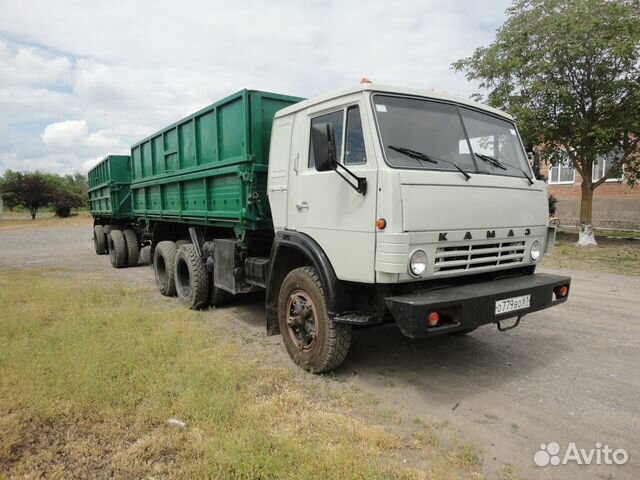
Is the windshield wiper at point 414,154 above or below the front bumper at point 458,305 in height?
above

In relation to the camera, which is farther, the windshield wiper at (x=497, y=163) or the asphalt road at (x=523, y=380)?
the windshield wiper at (x=497, y=163)

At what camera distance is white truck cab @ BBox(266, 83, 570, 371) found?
316 centimetres

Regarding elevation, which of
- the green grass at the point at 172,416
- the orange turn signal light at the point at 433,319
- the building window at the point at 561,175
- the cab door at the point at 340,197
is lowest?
the green grass at the point at 172,416

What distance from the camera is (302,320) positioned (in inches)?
155

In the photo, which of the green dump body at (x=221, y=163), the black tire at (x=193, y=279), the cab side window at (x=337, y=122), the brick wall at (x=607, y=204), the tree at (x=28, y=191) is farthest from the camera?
the tree at (x=28, y=191)

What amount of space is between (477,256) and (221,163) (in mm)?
3078

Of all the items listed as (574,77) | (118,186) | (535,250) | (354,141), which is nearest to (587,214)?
(574,77)

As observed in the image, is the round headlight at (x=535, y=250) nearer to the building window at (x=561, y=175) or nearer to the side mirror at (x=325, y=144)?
the side mirror at (x=325, y=144)

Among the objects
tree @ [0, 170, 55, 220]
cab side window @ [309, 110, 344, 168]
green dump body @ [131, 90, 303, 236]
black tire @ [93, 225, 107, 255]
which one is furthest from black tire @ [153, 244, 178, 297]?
tree @ [0, 170, 55, 220]

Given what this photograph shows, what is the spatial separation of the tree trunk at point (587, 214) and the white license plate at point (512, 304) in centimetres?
1153

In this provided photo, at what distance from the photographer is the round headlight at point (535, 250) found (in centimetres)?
405

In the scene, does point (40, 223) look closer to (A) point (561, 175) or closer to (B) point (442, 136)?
(A) point (561, 175)

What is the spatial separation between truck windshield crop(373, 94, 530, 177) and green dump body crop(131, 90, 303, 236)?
172 cm

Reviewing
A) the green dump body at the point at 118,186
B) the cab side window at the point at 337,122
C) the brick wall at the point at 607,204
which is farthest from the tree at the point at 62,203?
the cab side window at the point at 337,122
